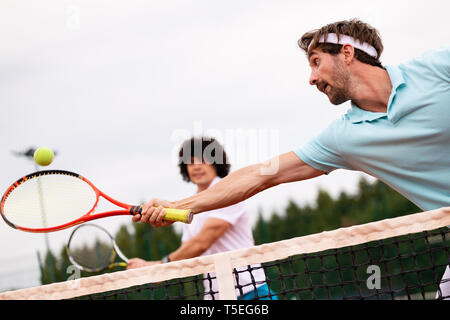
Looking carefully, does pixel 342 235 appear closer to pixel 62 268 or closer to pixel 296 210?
pixel 62 268

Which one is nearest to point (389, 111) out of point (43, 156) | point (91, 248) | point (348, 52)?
point (348, 52)

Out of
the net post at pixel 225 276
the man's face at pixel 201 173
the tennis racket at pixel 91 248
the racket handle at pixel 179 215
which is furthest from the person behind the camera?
the tennis racket at pixel 91 248

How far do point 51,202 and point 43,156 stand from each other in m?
0.23

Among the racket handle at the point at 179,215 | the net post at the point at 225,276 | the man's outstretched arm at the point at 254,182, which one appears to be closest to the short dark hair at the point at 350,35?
the man's outstretched arm at the point at 254,182

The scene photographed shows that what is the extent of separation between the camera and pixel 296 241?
2.13 metres

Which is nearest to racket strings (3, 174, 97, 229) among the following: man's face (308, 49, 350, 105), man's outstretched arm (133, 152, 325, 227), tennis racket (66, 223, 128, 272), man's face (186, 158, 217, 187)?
man's outstretched arm (133, 152, 325, 227)

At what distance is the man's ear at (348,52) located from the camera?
265cm

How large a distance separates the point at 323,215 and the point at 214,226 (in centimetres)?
940

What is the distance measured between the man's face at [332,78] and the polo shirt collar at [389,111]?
0.06 metres

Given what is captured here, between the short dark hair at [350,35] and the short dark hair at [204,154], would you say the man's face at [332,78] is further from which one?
the short dark hair at [204,154]

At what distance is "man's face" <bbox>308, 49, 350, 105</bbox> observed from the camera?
8.42 feet

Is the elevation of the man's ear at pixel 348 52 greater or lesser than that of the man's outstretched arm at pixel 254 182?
greater

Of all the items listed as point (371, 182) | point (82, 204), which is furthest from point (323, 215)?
point (82, 204)
